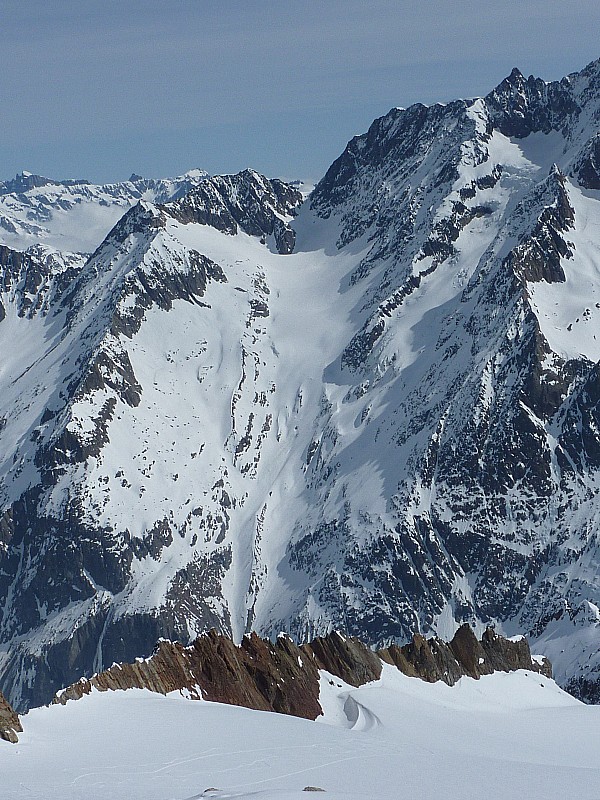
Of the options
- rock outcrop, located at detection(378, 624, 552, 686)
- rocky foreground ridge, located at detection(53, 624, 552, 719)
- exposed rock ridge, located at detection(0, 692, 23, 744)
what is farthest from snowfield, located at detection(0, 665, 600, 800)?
rock outcrop, located at detection(378, 624, 552, 686)

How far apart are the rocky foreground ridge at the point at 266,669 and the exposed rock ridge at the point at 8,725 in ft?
45.1

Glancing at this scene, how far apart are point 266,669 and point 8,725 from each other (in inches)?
1415

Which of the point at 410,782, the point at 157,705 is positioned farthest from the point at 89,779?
the point at 157,705

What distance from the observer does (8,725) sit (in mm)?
42656

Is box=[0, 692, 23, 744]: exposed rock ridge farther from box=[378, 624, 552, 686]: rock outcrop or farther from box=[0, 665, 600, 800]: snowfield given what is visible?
box=[378, 624, 552, 686]: rock outcrop

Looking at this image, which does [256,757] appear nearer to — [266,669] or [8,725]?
[8,725]

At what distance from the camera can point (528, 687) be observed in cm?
10844

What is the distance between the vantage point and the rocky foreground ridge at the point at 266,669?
65875 millimetres

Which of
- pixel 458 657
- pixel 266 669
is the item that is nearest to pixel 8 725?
pixel 266 669

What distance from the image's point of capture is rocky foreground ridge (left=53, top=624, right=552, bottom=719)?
65.9 meters

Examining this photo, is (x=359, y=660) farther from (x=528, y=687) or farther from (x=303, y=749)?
(x=303, y=749)

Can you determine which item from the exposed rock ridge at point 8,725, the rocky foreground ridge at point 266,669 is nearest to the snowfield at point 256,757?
the exposed rock ridge at point 8,725

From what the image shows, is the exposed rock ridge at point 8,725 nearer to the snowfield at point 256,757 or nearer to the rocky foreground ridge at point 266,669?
the snowfield at point 256,757

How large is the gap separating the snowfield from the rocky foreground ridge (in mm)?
2155
